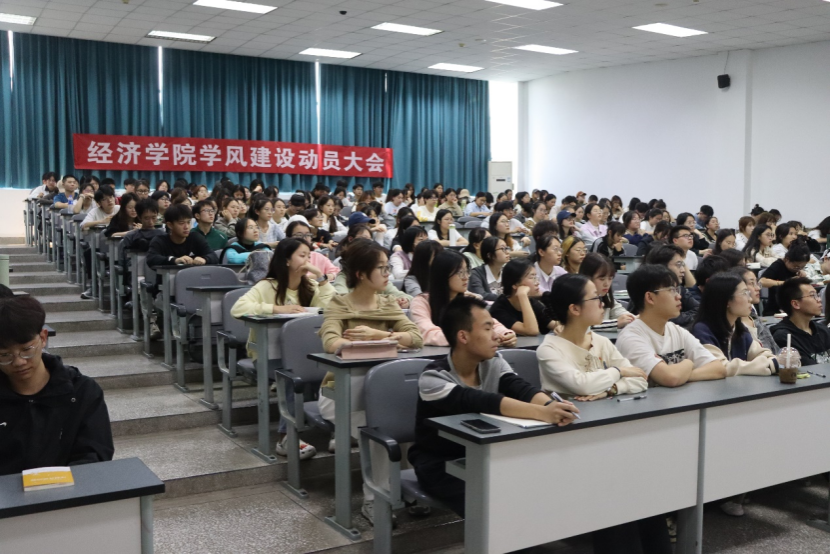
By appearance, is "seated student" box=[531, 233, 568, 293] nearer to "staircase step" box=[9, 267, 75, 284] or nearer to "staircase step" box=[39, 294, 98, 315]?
"staircase step" box=[39, 294, 98, 315]

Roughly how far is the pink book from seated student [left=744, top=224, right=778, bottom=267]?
5.46 meters

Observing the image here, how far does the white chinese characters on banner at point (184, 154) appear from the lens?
500 inches

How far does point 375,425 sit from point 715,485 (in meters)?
1.19

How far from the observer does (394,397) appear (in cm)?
279

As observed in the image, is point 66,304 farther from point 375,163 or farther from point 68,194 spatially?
point 375,163

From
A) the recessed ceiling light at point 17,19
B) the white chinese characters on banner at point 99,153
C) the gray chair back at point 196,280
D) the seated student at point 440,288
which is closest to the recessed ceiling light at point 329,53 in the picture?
the white chinese characters on banner at point 99,153

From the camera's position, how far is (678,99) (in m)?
13.0

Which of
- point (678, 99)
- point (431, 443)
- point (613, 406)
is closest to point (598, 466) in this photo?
point (613, 406)

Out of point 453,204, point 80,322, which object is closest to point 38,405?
point 80,322

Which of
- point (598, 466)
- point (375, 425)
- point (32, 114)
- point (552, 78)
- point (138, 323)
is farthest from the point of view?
point (552, 78)

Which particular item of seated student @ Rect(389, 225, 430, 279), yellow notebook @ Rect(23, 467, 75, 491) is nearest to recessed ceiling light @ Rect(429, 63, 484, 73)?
seated student @ Rect(389, 225, 430, 279)

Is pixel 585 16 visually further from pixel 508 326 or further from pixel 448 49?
pixel 508 326

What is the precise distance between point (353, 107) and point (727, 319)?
466 inches

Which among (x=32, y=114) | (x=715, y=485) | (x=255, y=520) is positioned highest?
(x=32, y=114)
